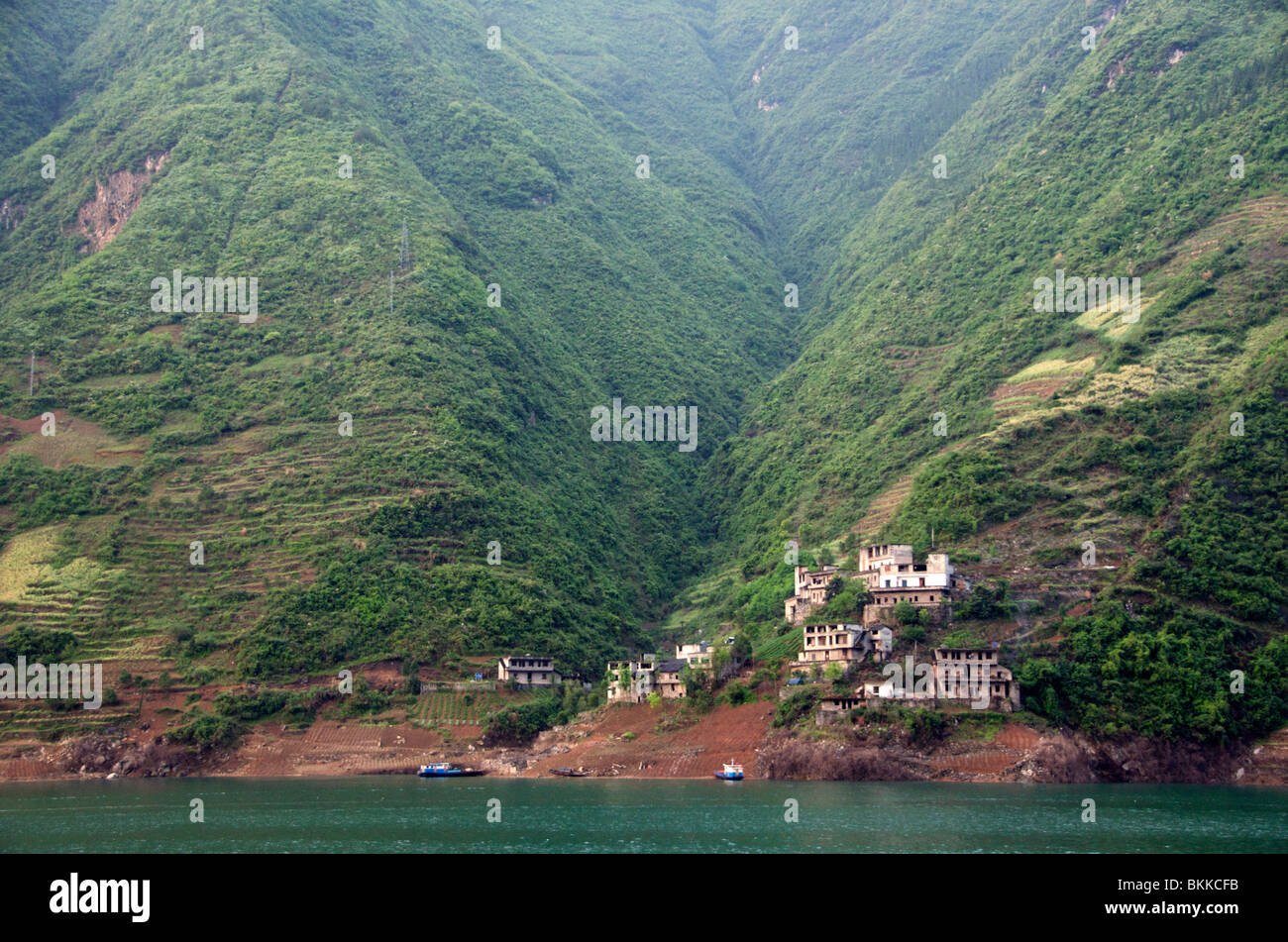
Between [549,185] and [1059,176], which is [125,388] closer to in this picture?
[549,185]

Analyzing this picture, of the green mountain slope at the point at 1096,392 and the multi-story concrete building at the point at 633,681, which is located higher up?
the green mountain slope at the point at 1096,392

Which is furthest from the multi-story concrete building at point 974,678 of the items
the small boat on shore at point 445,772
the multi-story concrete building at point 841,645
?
the small boat on shore at point 445,772

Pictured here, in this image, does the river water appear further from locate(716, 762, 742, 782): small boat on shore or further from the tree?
the tree

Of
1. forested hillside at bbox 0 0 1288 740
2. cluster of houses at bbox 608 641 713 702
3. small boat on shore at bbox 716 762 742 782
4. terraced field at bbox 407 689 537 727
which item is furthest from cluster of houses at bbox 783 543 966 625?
terraced field at bbox 407 689 537 727

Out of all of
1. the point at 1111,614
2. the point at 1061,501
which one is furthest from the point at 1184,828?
the point at 1061,501

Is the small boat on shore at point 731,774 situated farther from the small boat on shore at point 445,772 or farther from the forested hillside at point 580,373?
the small boat on shore at point 445,772

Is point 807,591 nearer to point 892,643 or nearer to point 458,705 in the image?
point 892,643
